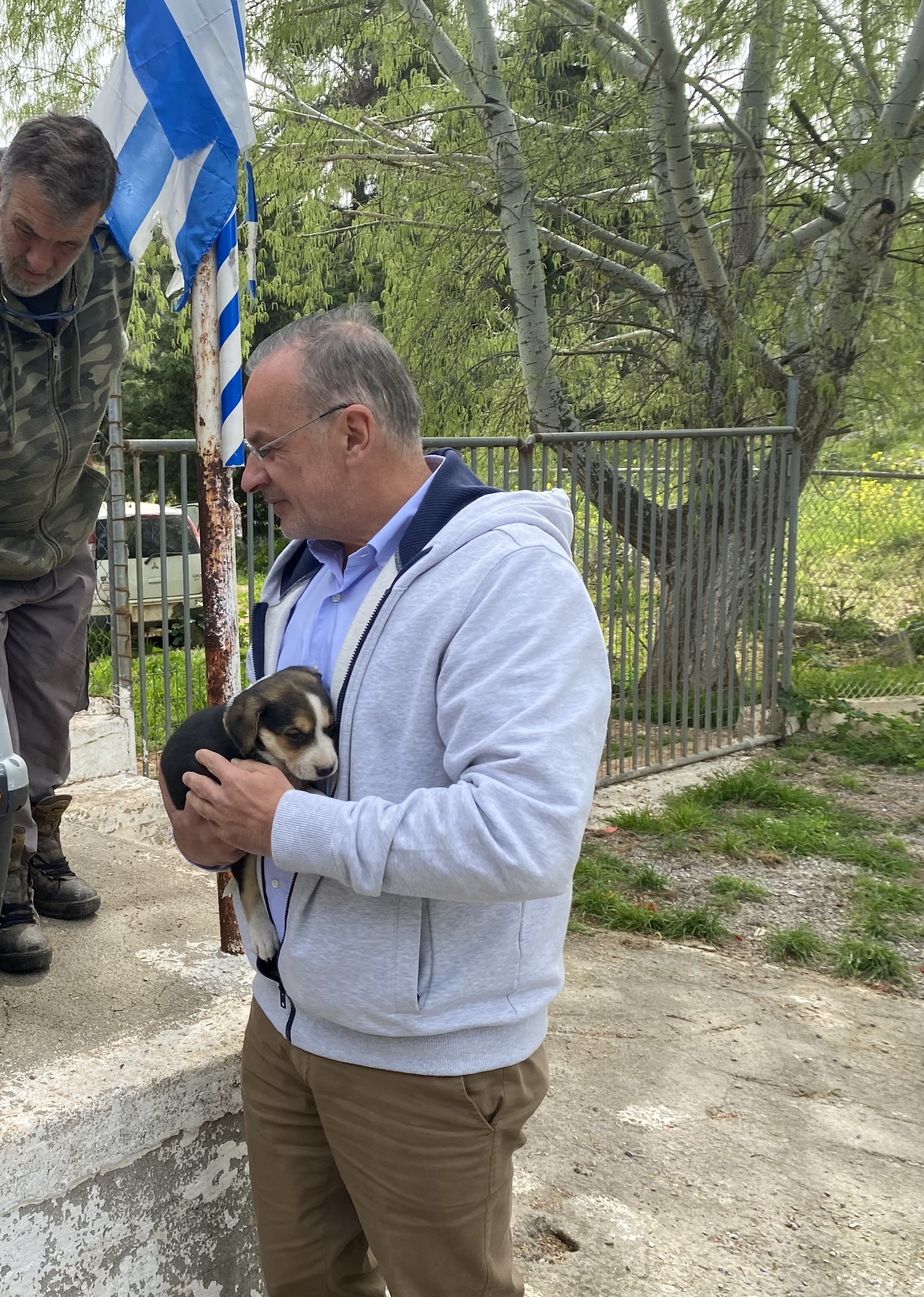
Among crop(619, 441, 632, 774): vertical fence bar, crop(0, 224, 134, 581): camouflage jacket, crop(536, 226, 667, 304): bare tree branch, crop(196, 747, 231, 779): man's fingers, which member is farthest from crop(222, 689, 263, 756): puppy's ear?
crop(536, 226, 667, 304): bare tree branch

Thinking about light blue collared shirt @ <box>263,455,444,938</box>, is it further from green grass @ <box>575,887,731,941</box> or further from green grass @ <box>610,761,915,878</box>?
green grass @ <box>610,761,915,878</box>

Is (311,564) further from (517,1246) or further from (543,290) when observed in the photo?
(543,290)

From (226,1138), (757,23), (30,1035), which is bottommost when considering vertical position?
(226,1138)

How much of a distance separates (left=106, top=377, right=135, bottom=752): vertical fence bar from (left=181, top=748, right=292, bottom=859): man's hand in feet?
11.4

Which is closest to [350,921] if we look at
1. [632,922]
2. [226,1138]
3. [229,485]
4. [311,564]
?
[311,564]

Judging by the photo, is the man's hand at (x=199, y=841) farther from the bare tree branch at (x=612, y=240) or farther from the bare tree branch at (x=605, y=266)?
the bare tree branch at (x=605, y=266)

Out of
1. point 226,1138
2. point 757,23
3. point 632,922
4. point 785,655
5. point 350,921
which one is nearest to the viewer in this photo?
point 350,921

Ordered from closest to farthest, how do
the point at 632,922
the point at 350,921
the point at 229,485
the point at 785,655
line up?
the point at 350,921 < the point at 229,485 < the point at 632,922 < the point at 785,655

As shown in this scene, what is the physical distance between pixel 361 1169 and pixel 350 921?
427mm

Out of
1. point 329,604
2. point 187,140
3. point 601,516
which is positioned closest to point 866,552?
point 601,516

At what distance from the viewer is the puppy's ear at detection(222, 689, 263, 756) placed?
204 cm

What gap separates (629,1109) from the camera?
374 cm

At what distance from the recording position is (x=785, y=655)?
8781 mm

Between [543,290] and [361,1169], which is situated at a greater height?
[543,290]
